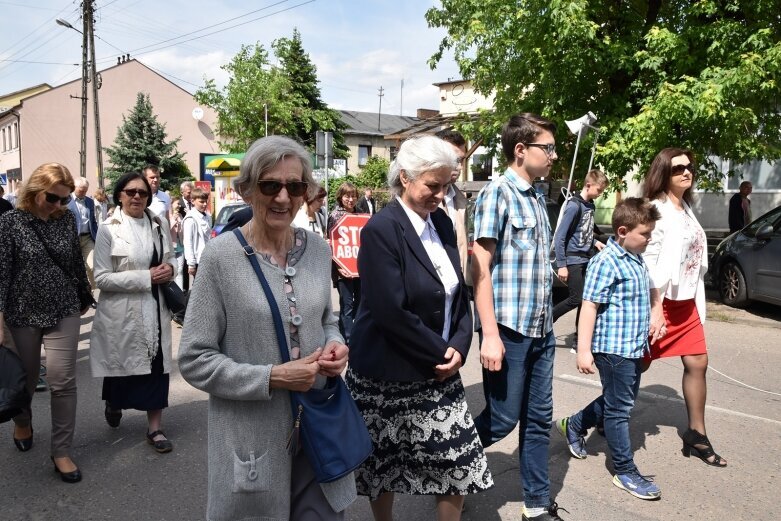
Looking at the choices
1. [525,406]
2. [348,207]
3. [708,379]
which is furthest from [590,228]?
[525,406]

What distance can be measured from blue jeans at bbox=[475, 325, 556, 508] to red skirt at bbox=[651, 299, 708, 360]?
1273mm

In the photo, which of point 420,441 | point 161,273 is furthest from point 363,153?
point 420,441

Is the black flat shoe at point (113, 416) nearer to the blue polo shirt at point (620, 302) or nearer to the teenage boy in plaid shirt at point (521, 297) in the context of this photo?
the teenage boy in plaid shirt at point (521, 297)

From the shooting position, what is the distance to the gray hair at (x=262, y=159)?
7.20 ft

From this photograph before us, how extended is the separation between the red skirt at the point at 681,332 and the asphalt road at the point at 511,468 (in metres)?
0.73

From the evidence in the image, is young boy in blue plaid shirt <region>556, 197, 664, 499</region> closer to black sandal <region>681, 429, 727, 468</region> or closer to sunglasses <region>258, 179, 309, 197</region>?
black sandal <region>681, 429, 727, 468</region>

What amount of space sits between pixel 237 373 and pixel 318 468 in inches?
16.0

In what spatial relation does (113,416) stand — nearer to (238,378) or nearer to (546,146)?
(238,378)

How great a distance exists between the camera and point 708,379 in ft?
20.6

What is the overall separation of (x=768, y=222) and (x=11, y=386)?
9740 mm

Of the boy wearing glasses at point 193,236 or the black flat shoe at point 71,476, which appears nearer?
the black flat shoe at point 71,476

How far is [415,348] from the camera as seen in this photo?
2.62 m

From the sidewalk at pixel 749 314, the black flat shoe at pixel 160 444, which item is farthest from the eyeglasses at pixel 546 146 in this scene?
the sidewalk at pixel 749 314

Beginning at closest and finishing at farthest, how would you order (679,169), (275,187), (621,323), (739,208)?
(275,187), (621,323), (679,169), (739,208)
